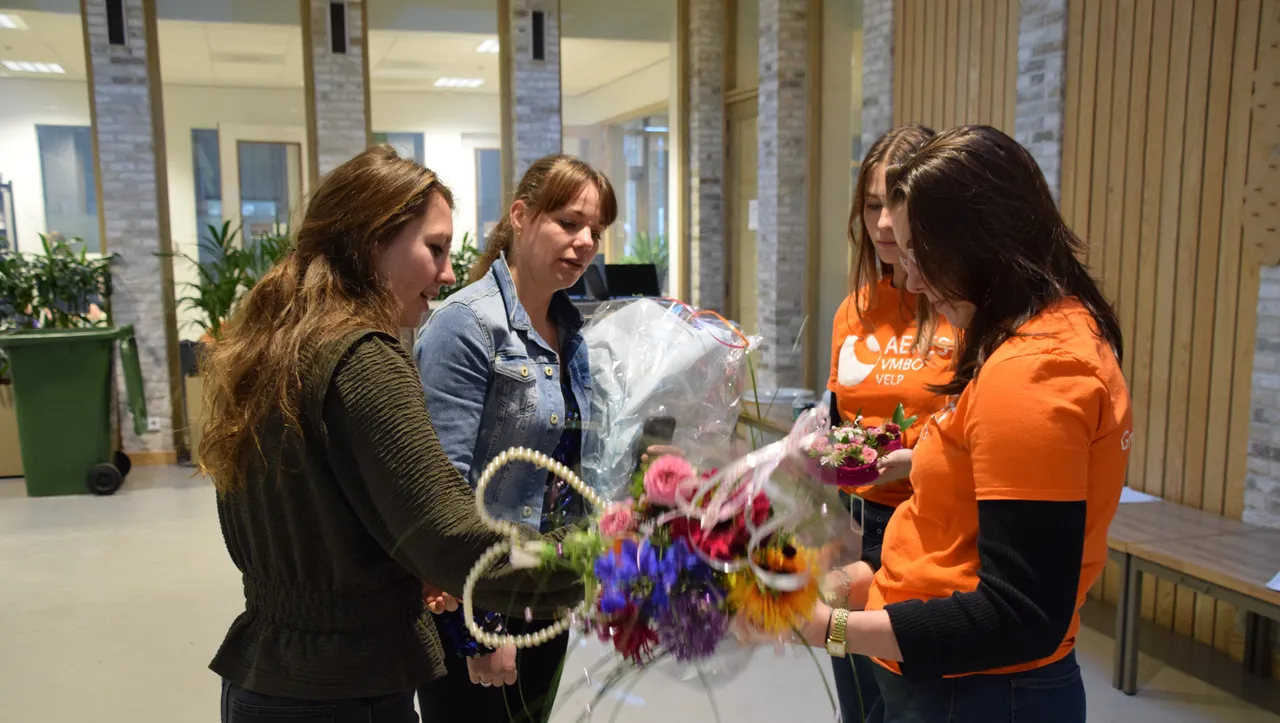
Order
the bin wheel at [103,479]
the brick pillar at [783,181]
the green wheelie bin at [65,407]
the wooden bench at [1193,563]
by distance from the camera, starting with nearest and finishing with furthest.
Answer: the wooden bench at [1193,563] < the green wheelie bin at [65,407] < the bin wheel at [103,479] < the brick pillar at [783,181]

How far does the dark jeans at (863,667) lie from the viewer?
5.98ft

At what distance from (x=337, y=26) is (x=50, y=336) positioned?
132 inches

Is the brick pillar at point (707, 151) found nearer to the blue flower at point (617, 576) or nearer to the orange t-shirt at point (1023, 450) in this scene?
the orange t-shirt at point (1023, 450)


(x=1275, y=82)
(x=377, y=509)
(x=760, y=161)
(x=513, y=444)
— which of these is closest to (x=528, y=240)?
(x=513, y=444)

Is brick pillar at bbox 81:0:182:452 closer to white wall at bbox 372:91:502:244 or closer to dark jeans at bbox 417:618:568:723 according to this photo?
white wall at bbox 372:91:502:244

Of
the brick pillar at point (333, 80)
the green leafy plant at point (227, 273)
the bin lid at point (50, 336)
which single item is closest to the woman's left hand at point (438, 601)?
the green leafy plant at point (227, 273)

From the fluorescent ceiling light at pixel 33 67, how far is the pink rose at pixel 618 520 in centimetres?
809

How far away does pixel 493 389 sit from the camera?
178 centimetres

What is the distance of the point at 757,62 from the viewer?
8.28m

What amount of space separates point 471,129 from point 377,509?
25.3 feet

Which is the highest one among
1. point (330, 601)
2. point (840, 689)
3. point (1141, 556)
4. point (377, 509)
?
point (377, 509)

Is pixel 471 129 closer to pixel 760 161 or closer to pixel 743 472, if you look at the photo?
pixel 760 161

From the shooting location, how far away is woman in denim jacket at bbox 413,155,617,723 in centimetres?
171

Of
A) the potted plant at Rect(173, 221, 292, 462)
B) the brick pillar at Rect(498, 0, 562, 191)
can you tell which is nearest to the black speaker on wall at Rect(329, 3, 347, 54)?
the brick pillar at Rect(498, 0, 562, 191)
